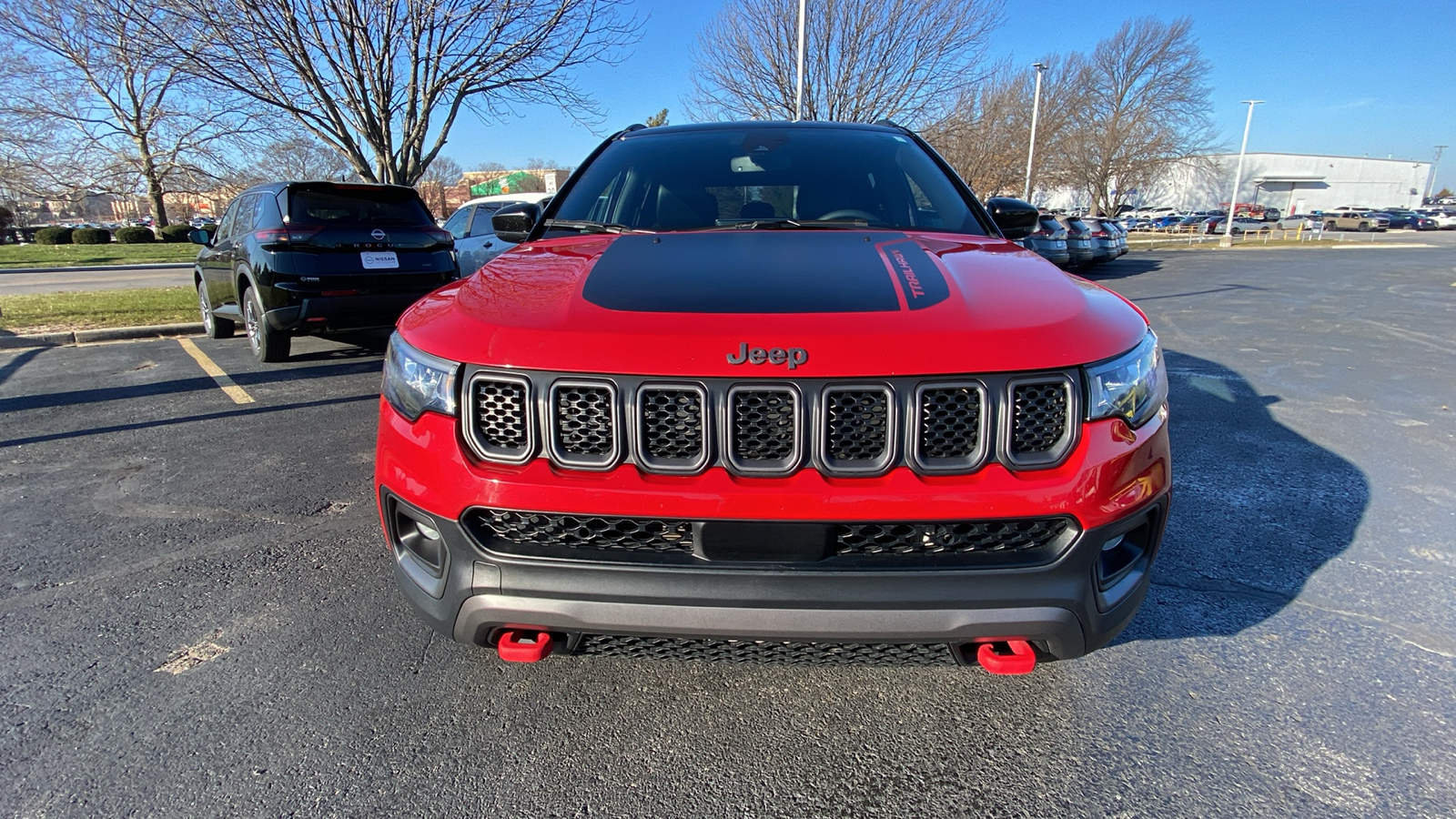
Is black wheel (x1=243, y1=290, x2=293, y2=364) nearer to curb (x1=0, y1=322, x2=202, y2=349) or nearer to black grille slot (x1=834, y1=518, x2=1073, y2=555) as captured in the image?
curb (x1=0, y1=322, x2=202, y2=349)

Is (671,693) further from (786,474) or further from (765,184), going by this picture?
(765,184)

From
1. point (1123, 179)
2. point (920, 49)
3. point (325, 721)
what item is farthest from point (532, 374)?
point (1123, 179)

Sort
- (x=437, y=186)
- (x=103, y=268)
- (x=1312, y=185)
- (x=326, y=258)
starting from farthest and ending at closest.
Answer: (x=1312, y=185) < (x=437, y=186) < (x=103, y=268) < (x=326, y=258)

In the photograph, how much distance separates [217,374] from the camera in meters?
6.39

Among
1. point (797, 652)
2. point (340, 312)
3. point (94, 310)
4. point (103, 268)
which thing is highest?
point (340, 312)

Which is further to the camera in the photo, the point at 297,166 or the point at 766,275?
the point at 297,166

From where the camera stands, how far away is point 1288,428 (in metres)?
4.61

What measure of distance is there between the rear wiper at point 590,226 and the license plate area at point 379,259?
14.4 feet

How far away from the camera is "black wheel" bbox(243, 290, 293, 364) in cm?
639

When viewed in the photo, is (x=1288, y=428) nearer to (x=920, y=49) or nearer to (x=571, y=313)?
(x=571, y=313)

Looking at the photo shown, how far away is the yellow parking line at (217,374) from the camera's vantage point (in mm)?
5551

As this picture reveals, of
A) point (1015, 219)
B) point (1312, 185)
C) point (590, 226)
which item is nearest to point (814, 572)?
point (590, 226)

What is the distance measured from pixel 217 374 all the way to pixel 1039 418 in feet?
23.4

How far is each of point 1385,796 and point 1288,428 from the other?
11.9 ft
